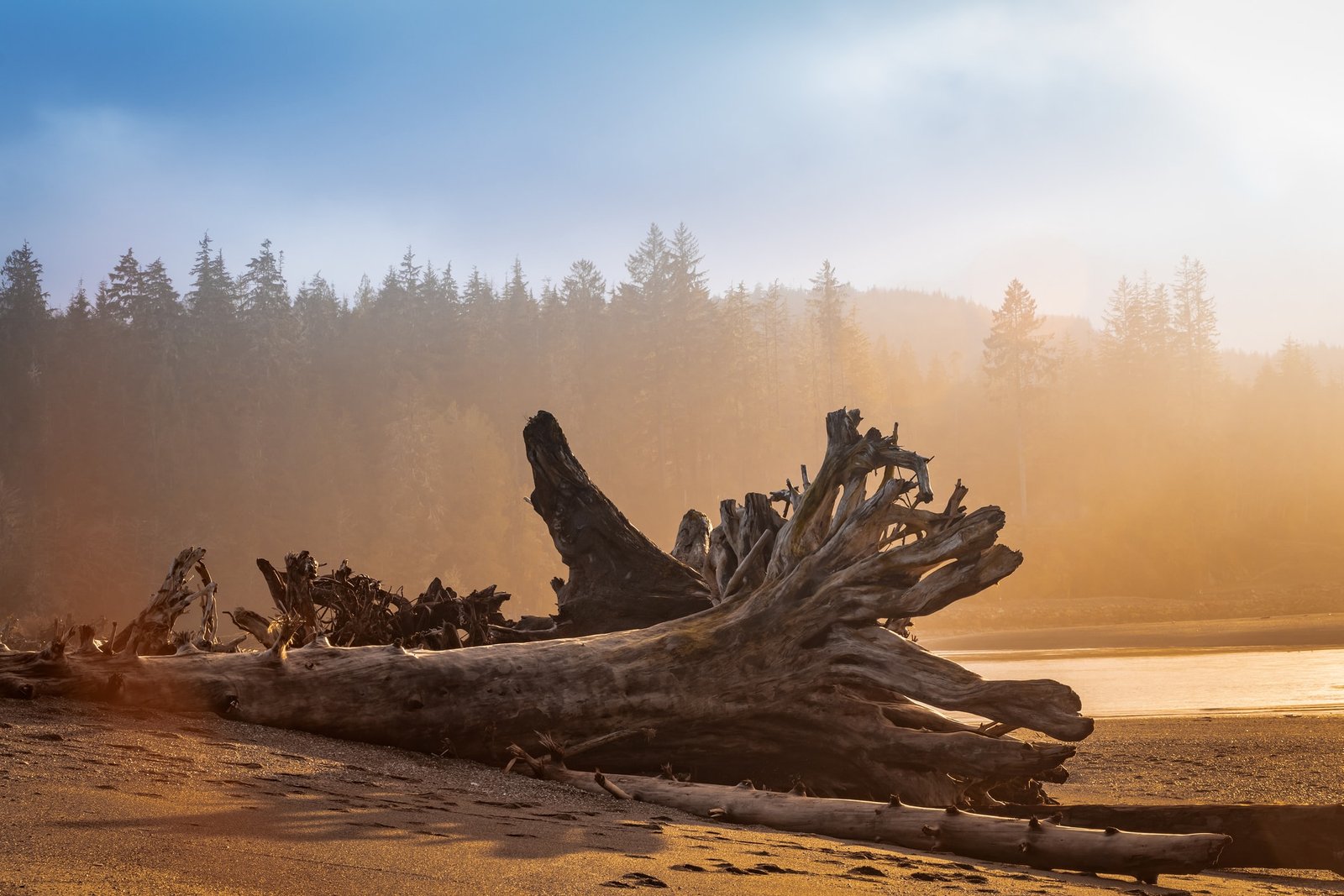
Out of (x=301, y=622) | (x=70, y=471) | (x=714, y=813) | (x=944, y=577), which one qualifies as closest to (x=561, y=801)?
(x=714, y=813)

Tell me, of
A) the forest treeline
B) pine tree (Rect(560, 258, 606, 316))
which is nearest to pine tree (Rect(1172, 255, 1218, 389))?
the forest treeline

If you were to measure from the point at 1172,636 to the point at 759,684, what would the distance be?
30707 mm

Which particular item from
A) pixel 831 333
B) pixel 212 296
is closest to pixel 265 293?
pixel 212 296

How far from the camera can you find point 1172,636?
3378cm

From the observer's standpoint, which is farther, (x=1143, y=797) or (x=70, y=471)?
(x=70, y=471)

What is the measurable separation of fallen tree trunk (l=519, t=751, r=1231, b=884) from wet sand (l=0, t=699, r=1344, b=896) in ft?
0.38

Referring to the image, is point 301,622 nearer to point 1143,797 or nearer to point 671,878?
point 671,878

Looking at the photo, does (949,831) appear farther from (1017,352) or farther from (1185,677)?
(1017,352)

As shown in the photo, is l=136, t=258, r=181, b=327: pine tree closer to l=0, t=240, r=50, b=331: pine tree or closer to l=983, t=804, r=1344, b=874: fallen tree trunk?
l=0, t=240, r=50, b=331: pine tree

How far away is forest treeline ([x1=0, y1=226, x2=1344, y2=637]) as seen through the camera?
5594 centimetres

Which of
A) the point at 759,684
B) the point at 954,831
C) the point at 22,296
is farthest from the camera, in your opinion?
the point at 22,296

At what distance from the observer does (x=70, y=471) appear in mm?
59750

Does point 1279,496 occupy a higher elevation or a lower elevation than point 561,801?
higher

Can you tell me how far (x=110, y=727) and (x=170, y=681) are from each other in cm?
86
